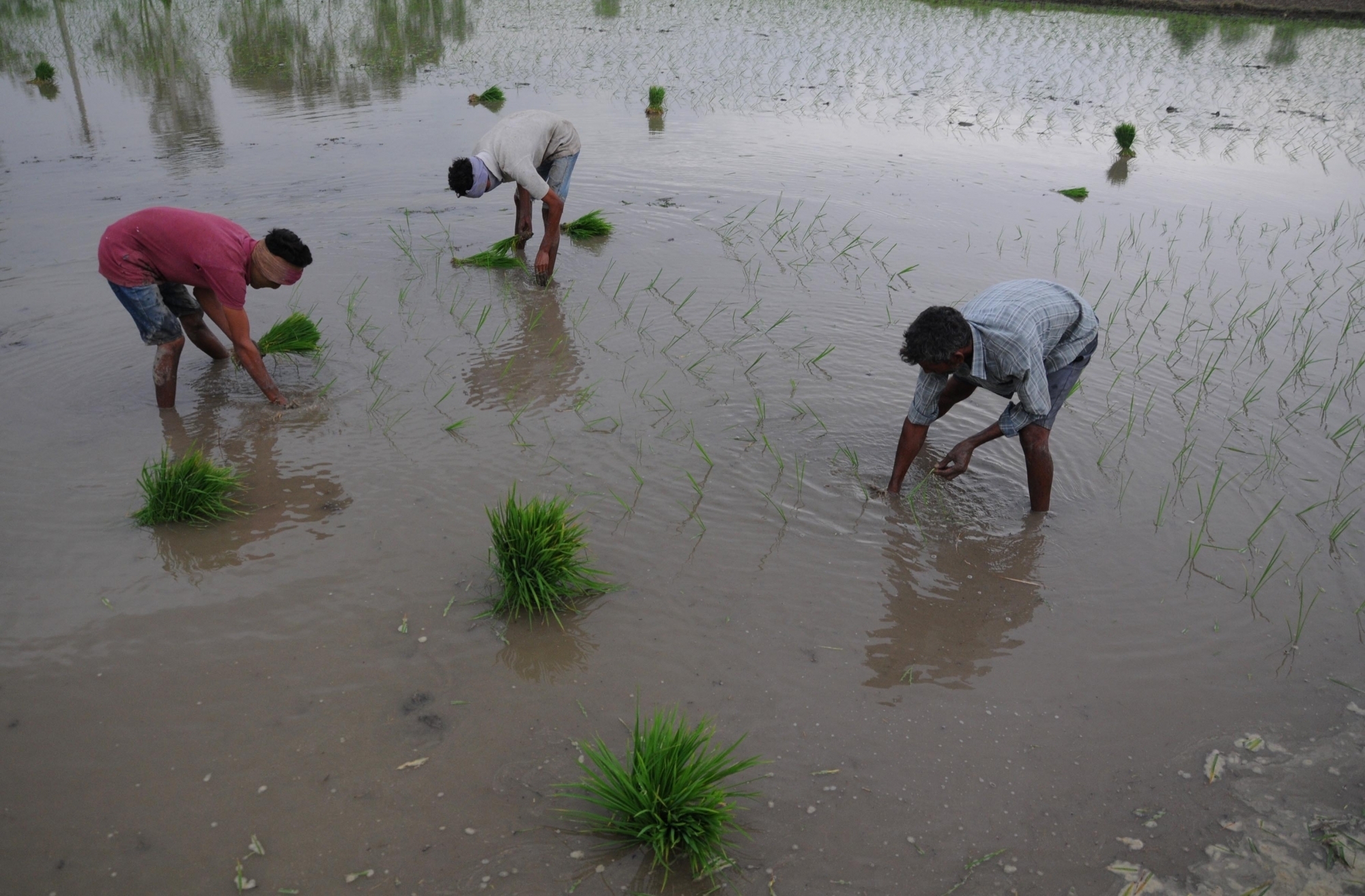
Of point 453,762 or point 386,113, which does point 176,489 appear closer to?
point 453,762

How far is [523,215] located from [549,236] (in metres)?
0.77

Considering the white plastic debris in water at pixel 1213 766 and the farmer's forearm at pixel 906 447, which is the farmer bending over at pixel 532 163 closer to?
the farmer's forearm at pixel 906 447

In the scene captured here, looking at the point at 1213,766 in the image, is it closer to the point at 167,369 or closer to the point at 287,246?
the point at 287,246

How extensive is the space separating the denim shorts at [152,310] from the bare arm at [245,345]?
155 millimetres

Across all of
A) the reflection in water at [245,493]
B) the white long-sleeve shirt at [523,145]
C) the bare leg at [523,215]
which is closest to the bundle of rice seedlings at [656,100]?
the bare leg at [523,215]

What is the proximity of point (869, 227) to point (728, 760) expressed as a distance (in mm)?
5344

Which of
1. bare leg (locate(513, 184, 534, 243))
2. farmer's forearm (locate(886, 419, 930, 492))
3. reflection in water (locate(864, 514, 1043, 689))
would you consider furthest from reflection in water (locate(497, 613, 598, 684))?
bare leg (locate(513, 184, 534, 243))

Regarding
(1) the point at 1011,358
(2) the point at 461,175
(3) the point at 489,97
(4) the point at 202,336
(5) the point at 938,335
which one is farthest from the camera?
(3) the point at 489,97

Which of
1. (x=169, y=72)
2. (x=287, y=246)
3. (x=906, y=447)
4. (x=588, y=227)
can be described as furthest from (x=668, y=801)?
(x=169, y=72)

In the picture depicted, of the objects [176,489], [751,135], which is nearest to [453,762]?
[176,489]

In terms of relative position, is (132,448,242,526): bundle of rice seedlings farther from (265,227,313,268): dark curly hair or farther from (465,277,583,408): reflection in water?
(465,277,583,408): reflection in water

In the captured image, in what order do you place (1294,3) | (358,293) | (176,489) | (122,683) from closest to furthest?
(122,683) → (176,489) → (358,293) → (1294,3)

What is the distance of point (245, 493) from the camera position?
3398mm

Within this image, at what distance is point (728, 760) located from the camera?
2.35 m
